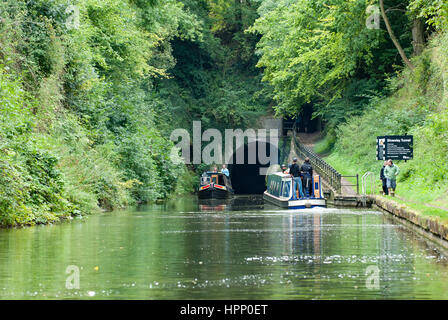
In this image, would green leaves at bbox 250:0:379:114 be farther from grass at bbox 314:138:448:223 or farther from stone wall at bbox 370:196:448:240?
stone wall at bbox 370:196:448:240

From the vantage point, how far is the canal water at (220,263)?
939 centimetres

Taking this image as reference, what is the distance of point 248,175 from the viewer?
7144cm

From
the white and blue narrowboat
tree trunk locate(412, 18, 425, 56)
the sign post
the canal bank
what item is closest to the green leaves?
tree trunk locate(412, 18, 425, 56)

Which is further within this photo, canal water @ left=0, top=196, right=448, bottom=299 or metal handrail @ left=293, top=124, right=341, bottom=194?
metal handrail @ left=293, top=124, right=341, bottom=194

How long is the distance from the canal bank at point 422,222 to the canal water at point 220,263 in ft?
0.87

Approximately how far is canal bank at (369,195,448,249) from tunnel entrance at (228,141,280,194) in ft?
134

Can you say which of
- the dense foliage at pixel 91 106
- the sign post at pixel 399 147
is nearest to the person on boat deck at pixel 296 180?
the sign post at pixel 399 147

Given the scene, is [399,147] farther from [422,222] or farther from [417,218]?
[422,222]

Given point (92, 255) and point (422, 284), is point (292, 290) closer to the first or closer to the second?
point (422, 284)

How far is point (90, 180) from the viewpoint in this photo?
2708 centimetres

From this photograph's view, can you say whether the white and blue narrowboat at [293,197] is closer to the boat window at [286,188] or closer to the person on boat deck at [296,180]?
the boat window at [286,188]

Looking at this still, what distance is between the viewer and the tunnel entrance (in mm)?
66938
